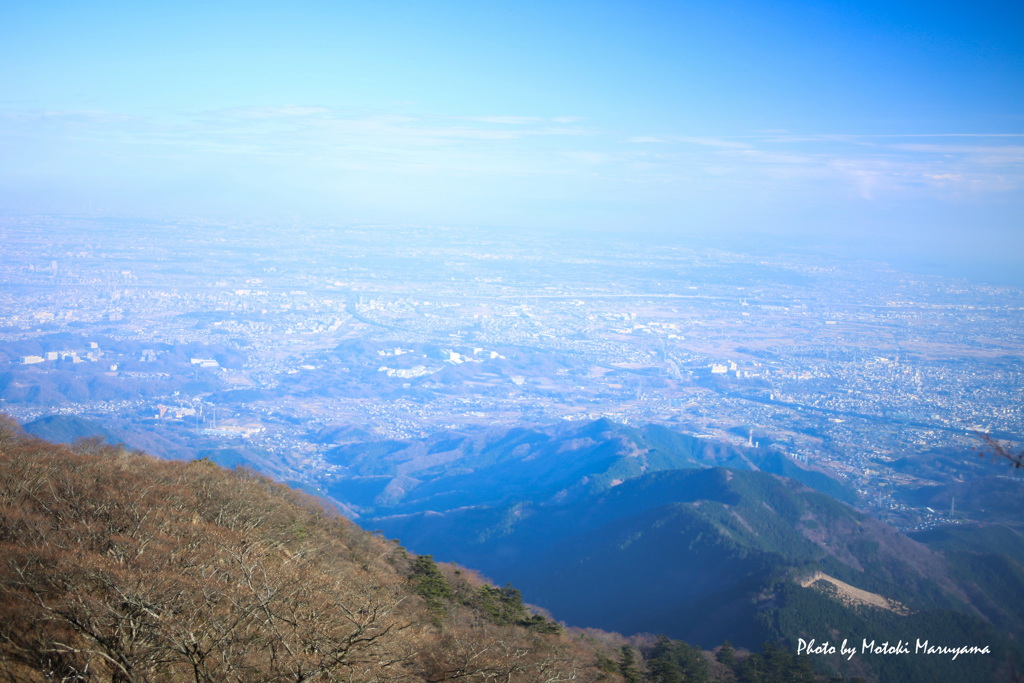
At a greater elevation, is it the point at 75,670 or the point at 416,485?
the point at 75,670

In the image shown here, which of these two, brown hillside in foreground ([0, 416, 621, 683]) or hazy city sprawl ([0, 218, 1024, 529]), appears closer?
brown hillside in foreground ([0, 416, 621, 683])

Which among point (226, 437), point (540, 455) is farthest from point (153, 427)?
point (540, 455)

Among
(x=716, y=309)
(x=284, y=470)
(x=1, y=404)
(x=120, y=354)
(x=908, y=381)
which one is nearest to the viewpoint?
(x=284, y=470)

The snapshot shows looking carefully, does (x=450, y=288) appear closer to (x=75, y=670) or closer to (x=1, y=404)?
(x=1, y=404)

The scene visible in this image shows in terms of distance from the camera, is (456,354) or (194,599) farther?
Answer: (456,354)

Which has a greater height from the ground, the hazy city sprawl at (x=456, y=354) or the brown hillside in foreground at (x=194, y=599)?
the brown hillside in foreground at (x=194, y=599)

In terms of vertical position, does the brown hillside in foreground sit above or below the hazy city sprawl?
above

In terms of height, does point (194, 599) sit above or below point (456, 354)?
above

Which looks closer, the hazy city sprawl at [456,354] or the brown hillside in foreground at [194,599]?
the brown hillside in foreground at [194,599]
